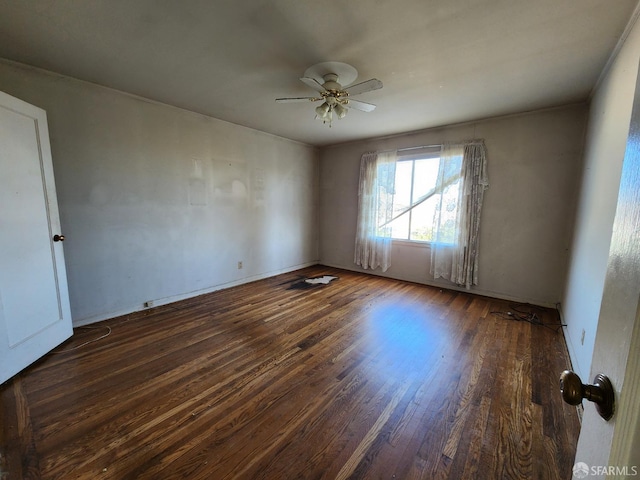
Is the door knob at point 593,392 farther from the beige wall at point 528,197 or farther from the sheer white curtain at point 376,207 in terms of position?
the sheer white curtain at point 376,207

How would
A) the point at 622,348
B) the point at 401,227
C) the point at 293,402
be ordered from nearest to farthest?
1. the point at 622,348
2. the point at 293,402
3. the point at 401,227

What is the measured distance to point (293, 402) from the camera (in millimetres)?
1708

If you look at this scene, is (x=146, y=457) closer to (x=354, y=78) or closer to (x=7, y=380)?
(x=7, y=380)

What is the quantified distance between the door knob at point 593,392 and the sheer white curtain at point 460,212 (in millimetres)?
3623

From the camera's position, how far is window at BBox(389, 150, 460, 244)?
12.8 ft

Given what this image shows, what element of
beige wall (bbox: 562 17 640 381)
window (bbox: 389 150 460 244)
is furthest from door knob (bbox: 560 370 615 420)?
window (bbox: 389 150 460 244)

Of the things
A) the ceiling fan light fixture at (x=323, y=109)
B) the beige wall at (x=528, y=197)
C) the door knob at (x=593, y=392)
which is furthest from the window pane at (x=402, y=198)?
the door knob at (x=593, y=392)

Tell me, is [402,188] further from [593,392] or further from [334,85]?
[593,392]

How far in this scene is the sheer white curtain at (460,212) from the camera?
12.0ft

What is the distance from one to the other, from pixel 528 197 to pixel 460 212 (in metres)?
0.79

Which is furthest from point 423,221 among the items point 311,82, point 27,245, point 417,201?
point 27,245

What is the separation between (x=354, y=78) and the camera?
241cm

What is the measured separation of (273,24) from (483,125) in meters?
3.18

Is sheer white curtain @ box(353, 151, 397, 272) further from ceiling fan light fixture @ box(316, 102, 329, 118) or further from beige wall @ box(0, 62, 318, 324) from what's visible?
ceiling fan light fixture @ box(316, 102, 329, 118)
